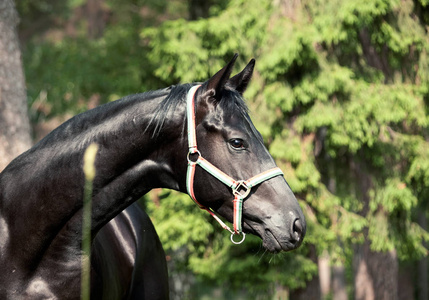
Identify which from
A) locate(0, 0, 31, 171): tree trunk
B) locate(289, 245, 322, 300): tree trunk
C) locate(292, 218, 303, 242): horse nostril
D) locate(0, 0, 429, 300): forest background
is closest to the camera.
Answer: locate(292, 218, 303, 242): horse nostril

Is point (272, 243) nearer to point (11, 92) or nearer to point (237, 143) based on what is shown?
point (237, 143)

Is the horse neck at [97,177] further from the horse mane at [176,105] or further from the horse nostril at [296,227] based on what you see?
the horse nostril at [296,227]

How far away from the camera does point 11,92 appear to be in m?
5.98

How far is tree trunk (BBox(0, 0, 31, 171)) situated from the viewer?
5.82 metres

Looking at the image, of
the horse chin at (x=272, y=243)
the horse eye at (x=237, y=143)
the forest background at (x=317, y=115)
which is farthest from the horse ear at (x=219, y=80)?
the forest background at (x=317, y=115)

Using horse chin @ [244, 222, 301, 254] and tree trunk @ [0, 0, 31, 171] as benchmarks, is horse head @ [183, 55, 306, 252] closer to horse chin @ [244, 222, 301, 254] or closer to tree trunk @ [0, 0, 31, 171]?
horse chin @ [244, 222, 301, 254]

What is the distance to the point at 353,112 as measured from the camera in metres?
7.78

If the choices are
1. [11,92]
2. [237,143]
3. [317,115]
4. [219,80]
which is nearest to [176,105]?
[219,80]

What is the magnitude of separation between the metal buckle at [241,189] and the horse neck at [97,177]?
0.34 metres

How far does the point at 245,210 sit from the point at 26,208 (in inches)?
44.9

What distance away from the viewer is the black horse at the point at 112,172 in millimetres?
2607

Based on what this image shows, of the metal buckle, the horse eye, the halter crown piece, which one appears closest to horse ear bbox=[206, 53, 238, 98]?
the halter crown piece

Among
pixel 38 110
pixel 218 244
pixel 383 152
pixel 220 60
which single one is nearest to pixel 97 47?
pixel 38 110

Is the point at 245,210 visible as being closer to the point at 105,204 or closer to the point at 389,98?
the point at 105,204
